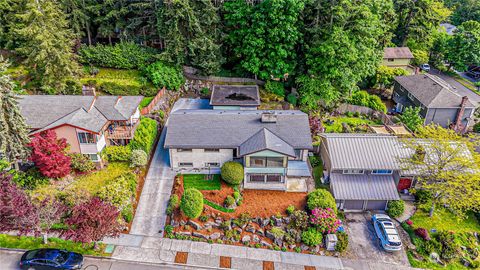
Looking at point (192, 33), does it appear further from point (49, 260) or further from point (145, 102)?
point (49, 260)

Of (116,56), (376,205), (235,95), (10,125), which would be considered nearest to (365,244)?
(376,205)

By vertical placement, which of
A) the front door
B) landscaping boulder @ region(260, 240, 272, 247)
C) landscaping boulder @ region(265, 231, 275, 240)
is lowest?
landscaping boulder @ region(260, 240, 272, 247)

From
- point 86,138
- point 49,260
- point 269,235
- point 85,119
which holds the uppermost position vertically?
point 85,119

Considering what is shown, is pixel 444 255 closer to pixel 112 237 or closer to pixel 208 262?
pixel 208 262

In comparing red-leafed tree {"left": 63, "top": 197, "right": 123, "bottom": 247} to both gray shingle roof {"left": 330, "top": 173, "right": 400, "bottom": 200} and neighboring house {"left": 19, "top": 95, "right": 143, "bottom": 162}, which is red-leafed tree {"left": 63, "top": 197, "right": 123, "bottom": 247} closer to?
neighboring house {"left": 19, "top": 95, "right": 143, "bottom": 162}

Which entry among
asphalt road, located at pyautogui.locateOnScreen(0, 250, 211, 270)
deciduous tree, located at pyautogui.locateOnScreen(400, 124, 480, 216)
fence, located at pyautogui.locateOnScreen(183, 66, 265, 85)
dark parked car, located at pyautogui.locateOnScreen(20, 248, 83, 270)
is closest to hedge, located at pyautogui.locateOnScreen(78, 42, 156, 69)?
fence, located at pyautogui.locateOnScreen(183, 66, 265, 85)
